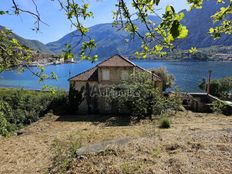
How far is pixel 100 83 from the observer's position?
29.7m

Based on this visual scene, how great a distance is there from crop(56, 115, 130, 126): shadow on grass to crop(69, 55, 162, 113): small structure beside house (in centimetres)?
247

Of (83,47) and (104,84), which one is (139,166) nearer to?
(83,47)

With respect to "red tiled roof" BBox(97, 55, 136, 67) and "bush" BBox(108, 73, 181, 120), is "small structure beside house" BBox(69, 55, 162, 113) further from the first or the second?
"bush" BBox(108, 73, 181, 120)

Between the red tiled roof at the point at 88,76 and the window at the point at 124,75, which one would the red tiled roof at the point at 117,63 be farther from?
the red tiled roof at the point at 88,76

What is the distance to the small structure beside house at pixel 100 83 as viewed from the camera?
29.0m

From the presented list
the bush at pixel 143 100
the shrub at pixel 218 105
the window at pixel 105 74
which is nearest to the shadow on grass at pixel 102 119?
the bush at pixel 143 100

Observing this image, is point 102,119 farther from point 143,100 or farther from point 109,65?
point 109,65

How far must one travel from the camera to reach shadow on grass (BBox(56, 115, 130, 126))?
923 inches

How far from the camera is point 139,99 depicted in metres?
24.0

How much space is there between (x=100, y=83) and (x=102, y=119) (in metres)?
5.43

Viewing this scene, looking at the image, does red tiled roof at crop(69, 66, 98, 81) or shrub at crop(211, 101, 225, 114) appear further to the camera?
red tiled roof at crop(69, 66, 98, 81)

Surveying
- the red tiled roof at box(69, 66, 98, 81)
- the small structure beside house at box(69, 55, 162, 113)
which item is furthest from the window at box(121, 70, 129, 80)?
the red tiled roof at box(69, 66, 98, 81)

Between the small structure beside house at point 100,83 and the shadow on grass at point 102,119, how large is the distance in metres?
2.47

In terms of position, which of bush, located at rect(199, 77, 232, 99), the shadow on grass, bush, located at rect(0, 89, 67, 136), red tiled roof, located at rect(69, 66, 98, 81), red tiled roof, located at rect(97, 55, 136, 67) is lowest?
the shadow on grass
